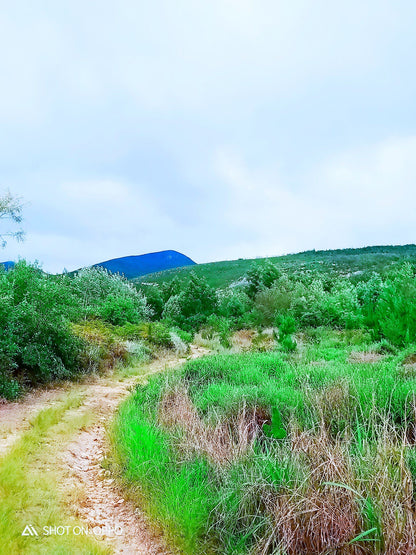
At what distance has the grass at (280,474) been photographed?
3.29 metres

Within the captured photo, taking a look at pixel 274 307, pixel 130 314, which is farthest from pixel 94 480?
pixel 274 307

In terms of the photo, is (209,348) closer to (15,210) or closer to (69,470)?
(15,210)

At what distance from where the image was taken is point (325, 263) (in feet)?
194

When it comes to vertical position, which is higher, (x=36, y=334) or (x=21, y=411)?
(x=36, y=334)

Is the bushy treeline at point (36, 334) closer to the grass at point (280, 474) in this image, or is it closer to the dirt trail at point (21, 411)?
the dirt trail at point (21, 411)

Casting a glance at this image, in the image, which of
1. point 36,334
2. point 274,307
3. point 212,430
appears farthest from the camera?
point 274,307

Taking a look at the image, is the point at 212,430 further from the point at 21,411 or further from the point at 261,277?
the point at 261,277

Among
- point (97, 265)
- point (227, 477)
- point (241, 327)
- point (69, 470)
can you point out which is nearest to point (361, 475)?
point (227, 477)

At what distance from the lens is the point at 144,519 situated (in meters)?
3.88

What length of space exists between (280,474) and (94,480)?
2255 mm

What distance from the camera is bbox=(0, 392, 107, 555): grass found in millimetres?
3209

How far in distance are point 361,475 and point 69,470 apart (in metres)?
3.30

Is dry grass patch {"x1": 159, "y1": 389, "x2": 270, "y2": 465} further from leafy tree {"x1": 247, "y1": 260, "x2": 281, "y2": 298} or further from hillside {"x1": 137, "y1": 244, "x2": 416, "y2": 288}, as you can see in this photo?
hillside {"x1": 137, "y1": 244, "x2": 416, "y2": 288}

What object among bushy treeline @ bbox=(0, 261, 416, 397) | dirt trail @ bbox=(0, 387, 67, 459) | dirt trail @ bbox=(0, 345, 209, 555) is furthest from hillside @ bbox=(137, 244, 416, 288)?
dirt trail @ bbox=(0, 345, 209, 555)
